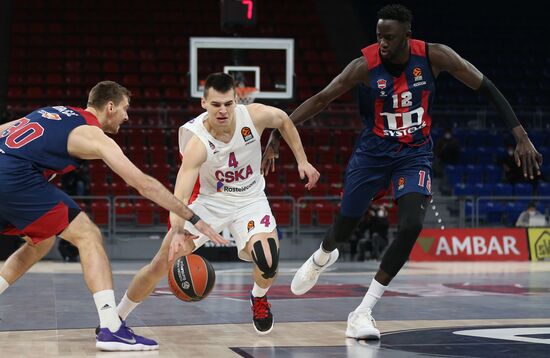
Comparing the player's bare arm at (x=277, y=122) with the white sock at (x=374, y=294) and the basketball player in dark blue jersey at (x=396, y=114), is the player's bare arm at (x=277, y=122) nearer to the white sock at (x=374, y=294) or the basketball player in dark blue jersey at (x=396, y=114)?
the basketball player in dark blue jersey at (x=396, y=114)

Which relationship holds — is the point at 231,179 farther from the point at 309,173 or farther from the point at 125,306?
the point at 125,306

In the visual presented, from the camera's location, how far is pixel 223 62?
23.2m

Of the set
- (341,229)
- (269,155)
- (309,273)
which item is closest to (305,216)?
(309,273)

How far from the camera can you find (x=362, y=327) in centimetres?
602

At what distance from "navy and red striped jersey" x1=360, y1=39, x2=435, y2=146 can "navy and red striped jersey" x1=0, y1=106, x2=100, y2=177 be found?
6.63 feet

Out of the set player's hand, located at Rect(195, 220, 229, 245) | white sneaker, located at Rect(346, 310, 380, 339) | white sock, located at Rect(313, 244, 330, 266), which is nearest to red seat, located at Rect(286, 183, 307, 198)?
white sock, located at Rect(313, 244, 330, 266)

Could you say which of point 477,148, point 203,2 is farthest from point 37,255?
point 203,2

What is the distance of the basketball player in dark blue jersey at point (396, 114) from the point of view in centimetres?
636

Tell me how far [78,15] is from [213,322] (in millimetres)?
19400

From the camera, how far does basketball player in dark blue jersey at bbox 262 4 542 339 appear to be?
6.36 m

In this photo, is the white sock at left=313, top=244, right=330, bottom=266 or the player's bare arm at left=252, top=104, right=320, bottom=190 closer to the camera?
the player's bare arm at left=252, top=104, right=320, bottom=190

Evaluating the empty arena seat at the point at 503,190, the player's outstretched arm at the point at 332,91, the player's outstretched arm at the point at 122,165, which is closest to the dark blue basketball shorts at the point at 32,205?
the player's outstretched arm at the point at 122,165

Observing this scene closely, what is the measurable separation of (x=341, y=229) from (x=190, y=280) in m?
1.51

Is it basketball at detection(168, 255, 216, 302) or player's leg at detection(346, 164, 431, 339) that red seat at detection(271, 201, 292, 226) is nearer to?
player's leg at detection(346, 164, 431, 339)
